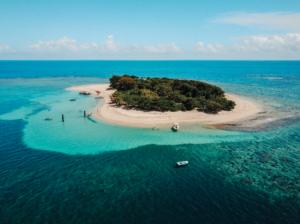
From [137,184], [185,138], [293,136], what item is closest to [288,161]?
[293,136]

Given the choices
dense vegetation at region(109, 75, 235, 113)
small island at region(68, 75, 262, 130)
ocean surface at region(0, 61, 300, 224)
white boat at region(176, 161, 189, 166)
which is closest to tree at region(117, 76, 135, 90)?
dense vegetation at region(109, 75, 235, 113)

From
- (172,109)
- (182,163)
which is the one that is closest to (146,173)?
(182,163)

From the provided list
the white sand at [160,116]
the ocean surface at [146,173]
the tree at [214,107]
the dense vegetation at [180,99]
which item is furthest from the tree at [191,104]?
the ocean surface at [146,173]

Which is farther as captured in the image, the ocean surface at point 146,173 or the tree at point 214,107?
the tree at point 214,107

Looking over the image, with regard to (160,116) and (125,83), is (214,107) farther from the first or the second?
(125,83)

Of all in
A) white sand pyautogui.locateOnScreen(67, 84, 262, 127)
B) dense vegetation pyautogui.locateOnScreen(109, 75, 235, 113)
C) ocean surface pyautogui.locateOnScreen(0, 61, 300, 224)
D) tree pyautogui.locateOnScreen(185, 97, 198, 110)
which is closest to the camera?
ocean surface pyautogui.locateOnScreen(0, 61, 300, 224)

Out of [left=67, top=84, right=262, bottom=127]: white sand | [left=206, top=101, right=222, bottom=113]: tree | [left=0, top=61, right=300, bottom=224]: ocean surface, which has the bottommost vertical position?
[left=0, top=61, right=300, bottom=224]: ocean surface

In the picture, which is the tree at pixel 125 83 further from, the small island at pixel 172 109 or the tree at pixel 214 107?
the tree at pixel 214 107

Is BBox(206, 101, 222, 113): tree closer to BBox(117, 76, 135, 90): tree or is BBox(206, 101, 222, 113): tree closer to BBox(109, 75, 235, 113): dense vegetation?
BBox(109, 75, 235, 113): dense vegetation

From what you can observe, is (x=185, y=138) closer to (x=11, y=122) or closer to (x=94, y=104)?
(x=94, y=104)
